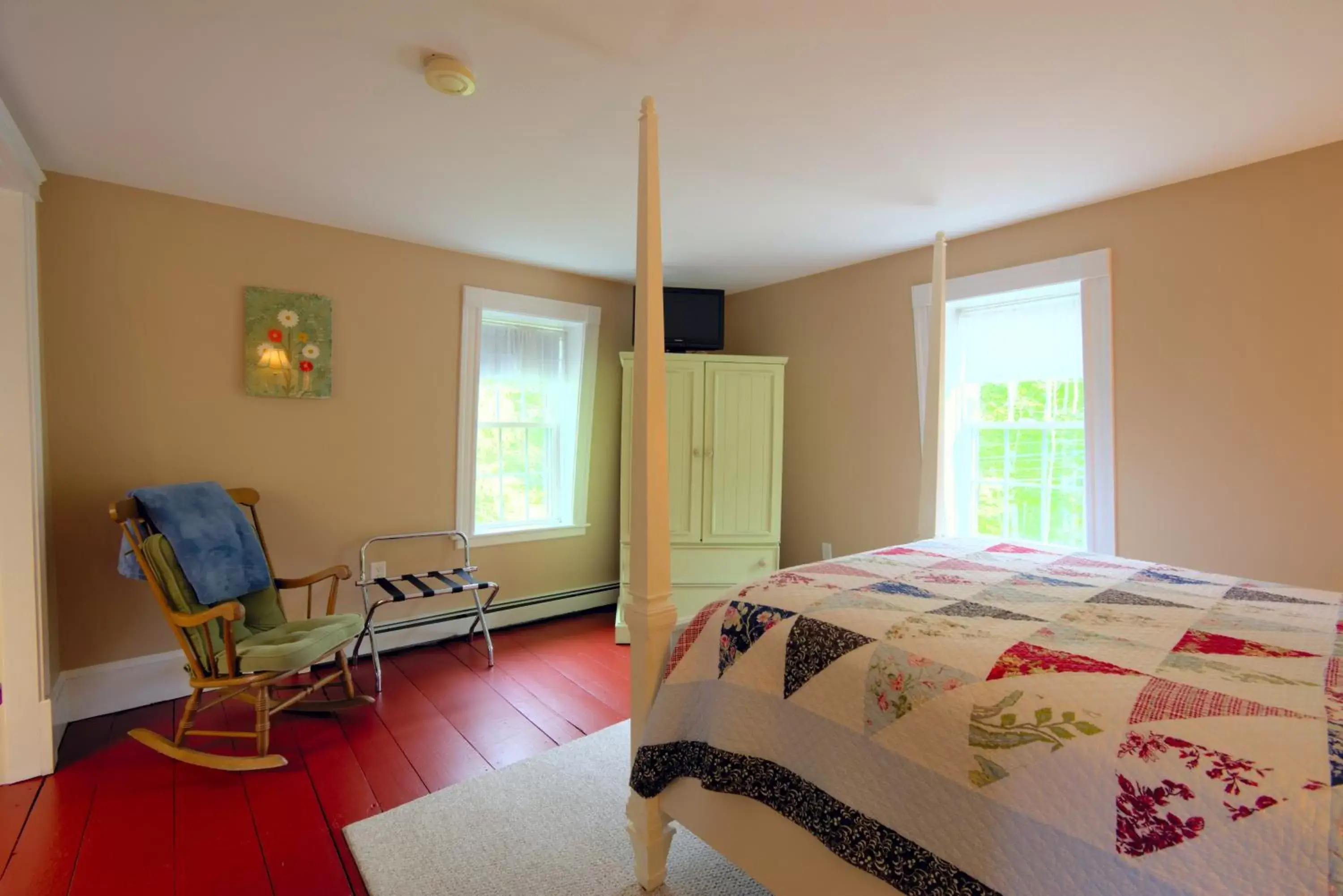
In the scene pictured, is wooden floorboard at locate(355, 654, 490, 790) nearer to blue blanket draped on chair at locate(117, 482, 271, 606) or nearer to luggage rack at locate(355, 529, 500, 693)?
luggage rack at locate(355, 529, 500, 693)

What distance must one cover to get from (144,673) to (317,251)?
2.14 meters

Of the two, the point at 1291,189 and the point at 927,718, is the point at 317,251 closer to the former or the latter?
the point at 927,718

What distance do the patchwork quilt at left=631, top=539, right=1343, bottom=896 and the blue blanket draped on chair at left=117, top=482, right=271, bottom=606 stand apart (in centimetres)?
194

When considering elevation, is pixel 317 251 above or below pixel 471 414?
above

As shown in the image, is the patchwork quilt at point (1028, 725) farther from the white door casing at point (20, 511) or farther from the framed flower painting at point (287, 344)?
the framed flower painting at point (287, 344)

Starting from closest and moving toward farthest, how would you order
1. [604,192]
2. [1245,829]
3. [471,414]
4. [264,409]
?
[1245,829], [604,192], [264,409], [471,414]

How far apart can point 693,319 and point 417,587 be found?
240 cm

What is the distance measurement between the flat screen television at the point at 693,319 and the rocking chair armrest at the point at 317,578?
2375mm

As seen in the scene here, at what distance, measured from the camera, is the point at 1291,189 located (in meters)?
2.25

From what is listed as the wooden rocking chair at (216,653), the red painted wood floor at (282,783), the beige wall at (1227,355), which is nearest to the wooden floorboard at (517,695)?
the red painted wood floor at (282,783)

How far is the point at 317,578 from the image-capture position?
274 cm

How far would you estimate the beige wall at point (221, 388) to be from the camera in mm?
2568

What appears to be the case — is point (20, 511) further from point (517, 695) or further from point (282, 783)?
point (517, 695)

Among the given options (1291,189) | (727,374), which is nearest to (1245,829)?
(1291,189)
